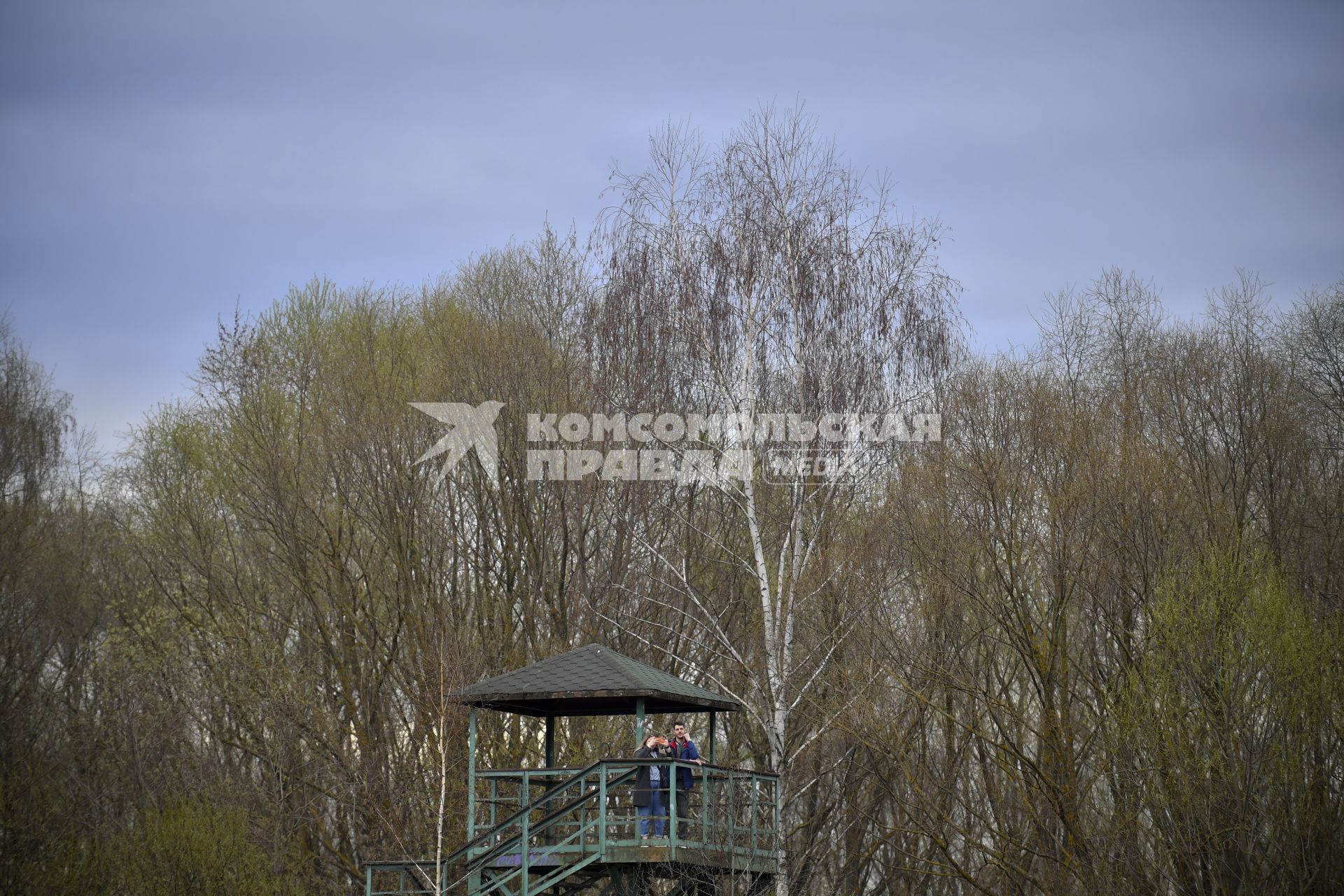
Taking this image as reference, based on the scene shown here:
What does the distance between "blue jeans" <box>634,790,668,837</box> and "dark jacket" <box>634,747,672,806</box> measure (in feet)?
0.17

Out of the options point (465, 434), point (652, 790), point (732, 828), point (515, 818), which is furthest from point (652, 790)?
point (465, 434)

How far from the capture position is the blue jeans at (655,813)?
53.5 ft

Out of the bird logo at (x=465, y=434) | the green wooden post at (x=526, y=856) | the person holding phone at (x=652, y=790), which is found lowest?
the green wooden post at (x=526, y=856)

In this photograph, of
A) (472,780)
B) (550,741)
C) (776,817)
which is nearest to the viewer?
(472,780)

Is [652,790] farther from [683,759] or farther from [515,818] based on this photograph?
[515,818]

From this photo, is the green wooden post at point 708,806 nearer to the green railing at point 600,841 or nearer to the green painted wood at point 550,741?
the green railing at point 600,841

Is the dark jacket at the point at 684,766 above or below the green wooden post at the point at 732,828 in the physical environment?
above

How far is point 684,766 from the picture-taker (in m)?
16.7

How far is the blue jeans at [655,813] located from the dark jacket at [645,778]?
5 cm

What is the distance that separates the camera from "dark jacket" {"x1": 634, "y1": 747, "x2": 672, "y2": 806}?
16.3 meters

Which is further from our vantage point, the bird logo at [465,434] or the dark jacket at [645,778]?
the bird logo at [465,434]

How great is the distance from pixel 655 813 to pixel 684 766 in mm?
649

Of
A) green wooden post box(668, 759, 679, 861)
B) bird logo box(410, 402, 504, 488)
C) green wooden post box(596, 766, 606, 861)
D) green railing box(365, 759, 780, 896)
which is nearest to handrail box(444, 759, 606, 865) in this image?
green railing box(365, 759, 780, 896)

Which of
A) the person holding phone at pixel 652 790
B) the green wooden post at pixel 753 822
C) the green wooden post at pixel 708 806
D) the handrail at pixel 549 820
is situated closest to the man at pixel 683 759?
the person holding phone at pixel 652 790
